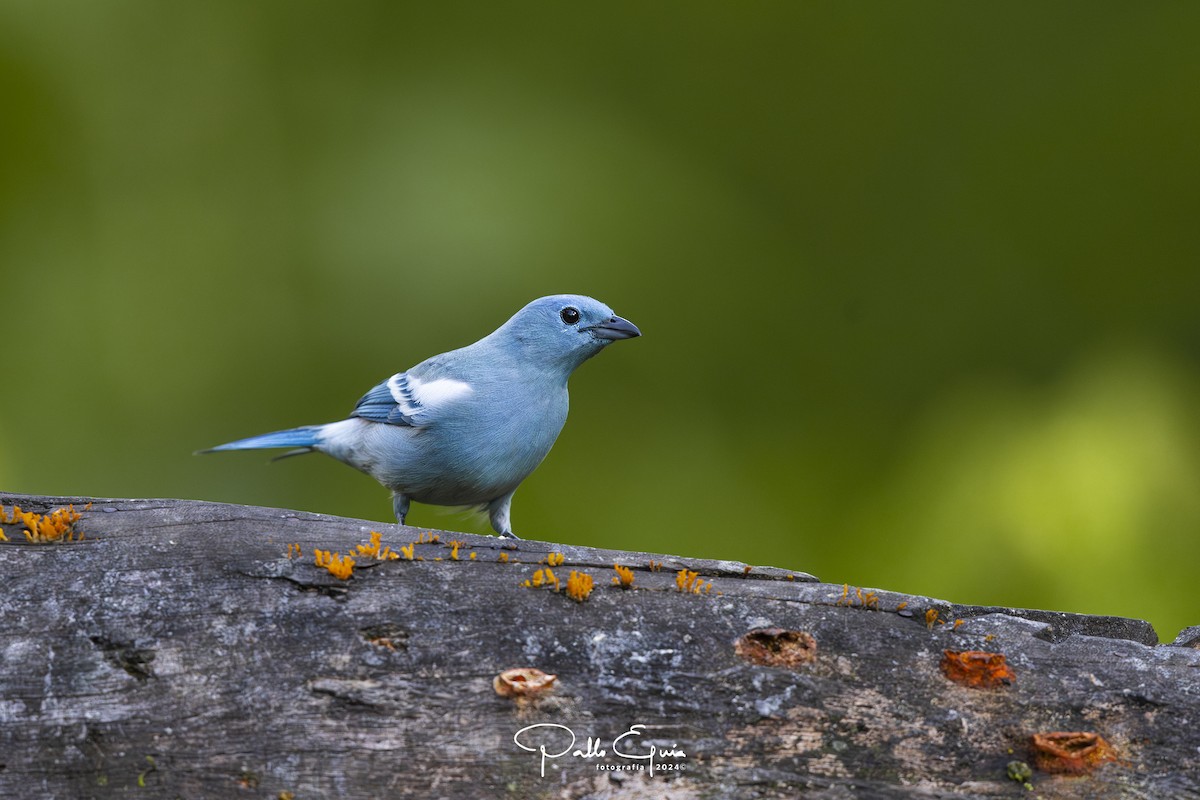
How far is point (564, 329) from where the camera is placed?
4.59 m

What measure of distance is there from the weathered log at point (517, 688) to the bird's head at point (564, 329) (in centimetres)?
178

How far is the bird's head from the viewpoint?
180 inches

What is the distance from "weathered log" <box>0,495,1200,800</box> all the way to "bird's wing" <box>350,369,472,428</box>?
4.88 ft

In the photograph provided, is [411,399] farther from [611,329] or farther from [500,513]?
[611,329]

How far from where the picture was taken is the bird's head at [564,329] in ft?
15.0

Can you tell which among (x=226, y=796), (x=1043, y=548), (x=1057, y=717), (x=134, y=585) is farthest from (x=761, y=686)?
(x=1043, y=548)

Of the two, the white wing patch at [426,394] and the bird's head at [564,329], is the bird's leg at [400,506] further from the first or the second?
the bird's head at [564,329]

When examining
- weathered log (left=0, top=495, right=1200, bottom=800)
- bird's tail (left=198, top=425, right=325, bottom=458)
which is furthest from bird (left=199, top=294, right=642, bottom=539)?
weathered log (left=0, top=495, right=1200, bottom=800)

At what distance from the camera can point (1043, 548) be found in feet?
20.1

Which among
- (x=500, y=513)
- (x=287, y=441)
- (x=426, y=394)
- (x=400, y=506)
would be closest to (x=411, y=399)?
(x=426, y=394)

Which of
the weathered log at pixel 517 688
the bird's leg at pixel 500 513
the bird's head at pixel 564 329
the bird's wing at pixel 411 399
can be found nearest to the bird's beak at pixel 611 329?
the bird's head at pixel 564 329

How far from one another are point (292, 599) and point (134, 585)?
40 centimetres

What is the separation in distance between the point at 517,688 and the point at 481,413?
1852mm

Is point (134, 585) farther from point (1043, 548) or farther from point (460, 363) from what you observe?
point (1043, 548)
